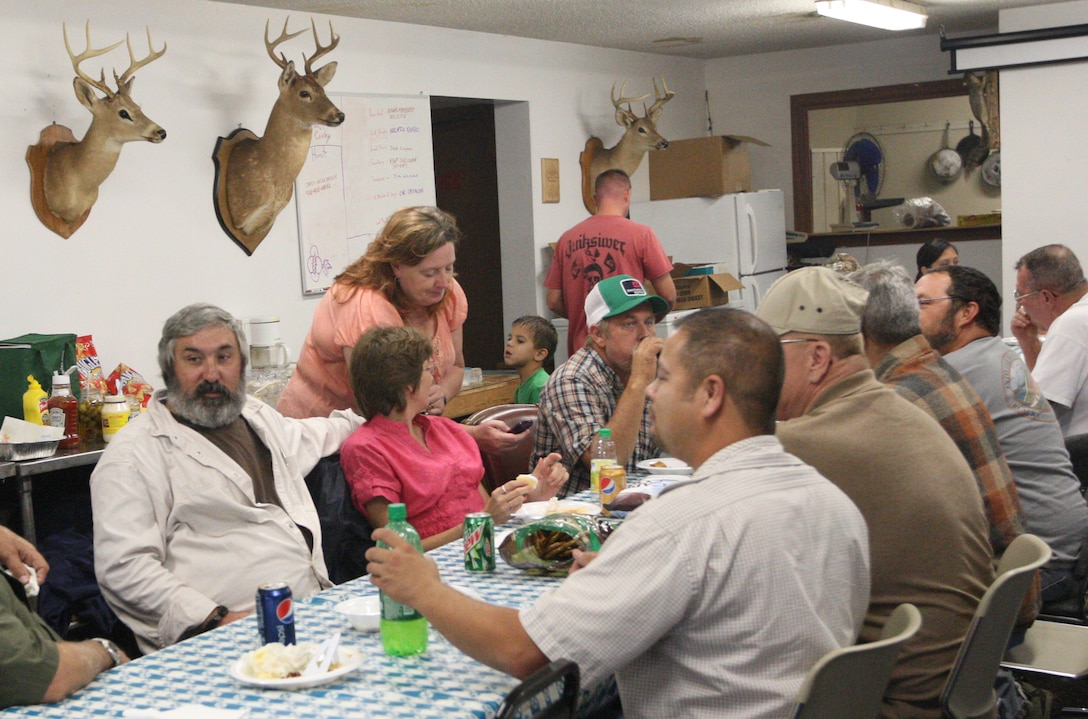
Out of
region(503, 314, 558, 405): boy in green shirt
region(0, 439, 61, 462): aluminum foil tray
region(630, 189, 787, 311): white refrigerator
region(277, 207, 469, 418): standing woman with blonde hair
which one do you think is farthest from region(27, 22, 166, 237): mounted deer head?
region(630, 189, 787, 311): white refrigerator

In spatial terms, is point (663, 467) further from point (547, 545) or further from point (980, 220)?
point (980, 220)

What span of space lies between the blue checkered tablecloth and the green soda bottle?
2 centimetres

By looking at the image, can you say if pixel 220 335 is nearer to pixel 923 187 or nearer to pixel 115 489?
pixel 115 489

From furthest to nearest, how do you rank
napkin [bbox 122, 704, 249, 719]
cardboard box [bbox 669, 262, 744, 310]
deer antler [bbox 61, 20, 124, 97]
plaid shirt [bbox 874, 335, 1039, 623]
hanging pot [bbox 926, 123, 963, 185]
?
1. hanging pot [bbox 926, 123, 963, 185]
2. cardboard box [bbox 669, 262, 744, 310]
3. deer antler [bbox 61, 20, 124, 97]
4. plaid shirt [bbox 874, 335, 1039, 623]
5. napkin [bbox 122, 704, 249, 719]

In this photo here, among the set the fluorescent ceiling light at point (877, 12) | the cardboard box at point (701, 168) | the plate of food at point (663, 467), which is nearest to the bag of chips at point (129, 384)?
the plate of food at point (663, 467)

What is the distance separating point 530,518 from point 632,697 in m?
1.19

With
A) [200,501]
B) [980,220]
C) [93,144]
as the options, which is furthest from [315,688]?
[980,220]

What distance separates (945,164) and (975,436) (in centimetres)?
834

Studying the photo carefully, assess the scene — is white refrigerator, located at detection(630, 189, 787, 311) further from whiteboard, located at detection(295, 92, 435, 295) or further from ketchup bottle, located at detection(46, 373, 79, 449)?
ketchup bottle, located at detection(46, 373, 79, 449)

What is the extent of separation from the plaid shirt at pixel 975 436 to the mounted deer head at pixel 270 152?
3.44 metres

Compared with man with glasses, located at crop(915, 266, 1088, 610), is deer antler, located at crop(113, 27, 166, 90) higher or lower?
higher

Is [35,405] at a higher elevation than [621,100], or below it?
below

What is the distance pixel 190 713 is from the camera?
1.83 metres

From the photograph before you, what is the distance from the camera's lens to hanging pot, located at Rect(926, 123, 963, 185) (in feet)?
33.9
